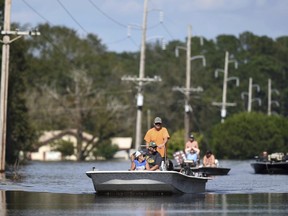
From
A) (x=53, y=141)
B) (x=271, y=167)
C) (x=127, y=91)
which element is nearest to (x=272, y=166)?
(x=271, y=167)

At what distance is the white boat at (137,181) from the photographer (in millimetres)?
30641

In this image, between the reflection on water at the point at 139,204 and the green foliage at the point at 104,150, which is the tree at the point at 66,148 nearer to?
the green foliage at the point at 104,150

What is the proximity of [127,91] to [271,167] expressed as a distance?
81846 mm

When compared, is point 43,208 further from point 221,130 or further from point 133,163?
point 221,130

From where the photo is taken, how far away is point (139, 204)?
2802 cm

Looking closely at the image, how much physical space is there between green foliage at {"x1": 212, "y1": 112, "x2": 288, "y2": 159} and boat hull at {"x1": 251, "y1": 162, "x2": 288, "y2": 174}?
5811 centimetres

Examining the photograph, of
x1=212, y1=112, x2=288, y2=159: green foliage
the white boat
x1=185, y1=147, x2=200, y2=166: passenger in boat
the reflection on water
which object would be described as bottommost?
the reflection on water

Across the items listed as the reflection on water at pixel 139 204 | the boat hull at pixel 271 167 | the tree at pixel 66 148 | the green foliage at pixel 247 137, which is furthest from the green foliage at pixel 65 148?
the reflection on water at pixel 139 204

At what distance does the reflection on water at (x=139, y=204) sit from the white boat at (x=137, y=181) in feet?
1.10

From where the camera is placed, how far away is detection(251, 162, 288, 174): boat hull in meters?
55.1

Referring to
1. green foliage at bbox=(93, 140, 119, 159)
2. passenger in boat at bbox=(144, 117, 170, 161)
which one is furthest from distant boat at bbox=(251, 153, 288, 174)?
green foliage at bbox=(93, 140, 119, 159)

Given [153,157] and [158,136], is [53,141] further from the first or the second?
[153,157]

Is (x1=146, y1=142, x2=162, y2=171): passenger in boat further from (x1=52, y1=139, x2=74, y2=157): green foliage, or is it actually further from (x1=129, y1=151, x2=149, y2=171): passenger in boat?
(x1=52, y1=139, x2=74, y2=157): green foliage

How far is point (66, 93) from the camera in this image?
429ft
